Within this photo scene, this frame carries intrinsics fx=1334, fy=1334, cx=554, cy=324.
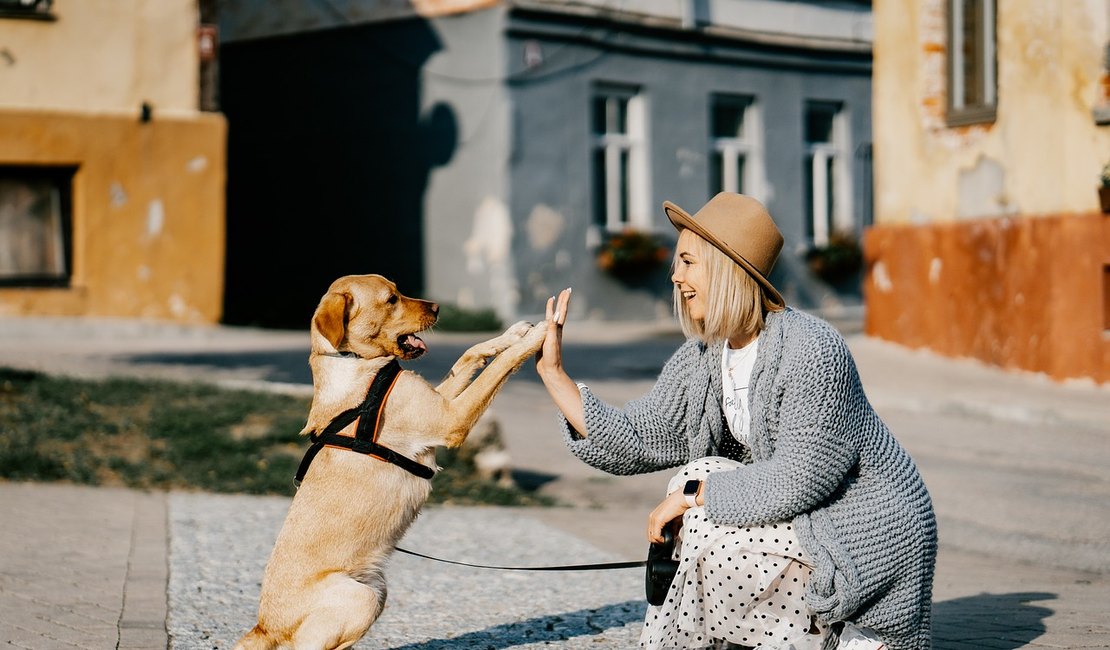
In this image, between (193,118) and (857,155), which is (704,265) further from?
(857,155)

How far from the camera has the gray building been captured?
1989 cm

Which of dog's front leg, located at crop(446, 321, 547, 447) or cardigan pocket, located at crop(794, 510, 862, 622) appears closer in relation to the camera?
cardigan pocket, located at crop(794, 510, 862, 622)

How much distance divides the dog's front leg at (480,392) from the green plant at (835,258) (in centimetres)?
1868

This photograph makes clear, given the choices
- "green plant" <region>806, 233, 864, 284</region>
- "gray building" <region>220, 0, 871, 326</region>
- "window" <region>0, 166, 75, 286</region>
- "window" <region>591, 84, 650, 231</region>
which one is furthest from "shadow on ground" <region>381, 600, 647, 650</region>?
"green plant" <region>806, 233, 864, 284</region>

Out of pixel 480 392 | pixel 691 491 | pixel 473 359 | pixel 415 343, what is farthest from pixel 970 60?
pixel 691 491

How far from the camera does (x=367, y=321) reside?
16.0 feet

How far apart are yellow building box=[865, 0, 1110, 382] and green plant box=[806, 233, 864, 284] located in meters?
7.68

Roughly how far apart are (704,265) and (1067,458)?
233 inches

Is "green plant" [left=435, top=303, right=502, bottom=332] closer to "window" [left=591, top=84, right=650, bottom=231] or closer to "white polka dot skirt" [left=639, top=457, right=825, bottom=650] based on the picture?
"window" [left=591, top=84, right=650, bottom=231]

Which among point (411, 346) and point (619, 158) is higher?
point (619, 158)

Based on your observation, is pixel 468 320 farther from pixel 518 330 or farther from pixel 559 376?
pixel 559 376

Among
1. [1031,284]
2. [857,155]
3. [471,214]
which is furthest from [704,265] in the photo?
[857,155]

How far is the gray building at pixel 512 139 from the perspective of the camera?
19891 mm

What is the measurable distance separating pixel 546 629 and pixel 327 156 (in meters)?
17.3
